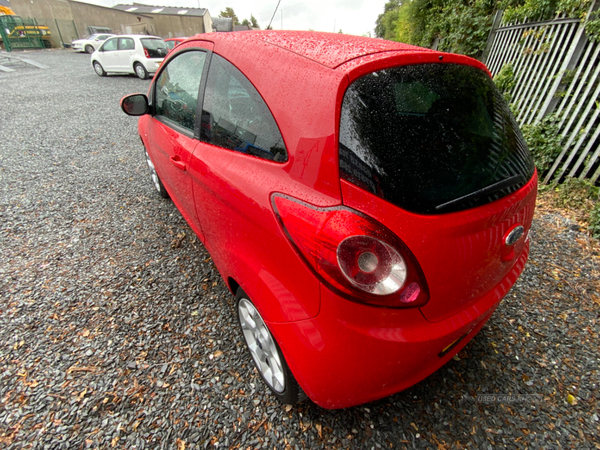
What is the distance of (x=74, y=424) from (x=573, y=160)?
198 inches

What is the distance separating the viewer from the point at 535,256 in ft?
9.04

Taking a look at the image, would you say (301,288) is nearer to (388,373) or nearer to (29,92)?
(388,373)

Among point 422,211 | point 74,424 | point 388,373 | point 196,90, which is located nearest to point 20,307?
point 74,424

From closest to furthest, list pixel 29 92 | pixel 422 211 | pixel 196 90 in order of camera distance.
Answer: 1. pixel 422 211
2. pixel 196 90
3. pixel 29 92

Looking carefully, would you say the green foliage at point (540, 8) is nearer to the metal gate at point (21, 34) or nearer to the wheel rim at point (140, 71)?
the wheel rim at point (140, 71)

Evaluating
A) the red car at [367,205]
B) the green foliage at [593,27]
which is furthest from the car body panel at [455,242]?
the green foliage at [593,27]

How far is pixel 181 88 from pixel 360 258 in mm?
1971

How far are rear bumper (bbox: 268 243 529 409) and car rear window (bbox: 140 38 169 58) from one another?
1345 centimetres

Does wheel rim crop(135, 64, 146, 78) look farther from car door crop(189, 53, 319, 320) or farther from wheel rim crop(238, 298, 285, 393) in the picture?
wheel rim crop(238, 298, 285, 393)

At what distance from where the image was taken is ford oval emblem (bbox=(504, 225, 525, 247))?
128cm

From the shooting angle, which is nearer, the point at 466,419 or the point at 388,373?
the point at 388,373

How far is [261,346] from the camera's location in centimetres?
167

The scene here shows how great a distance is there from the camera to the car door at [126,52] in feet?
37.8

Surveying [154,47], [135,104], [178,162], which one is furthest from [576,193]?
[154,47]
